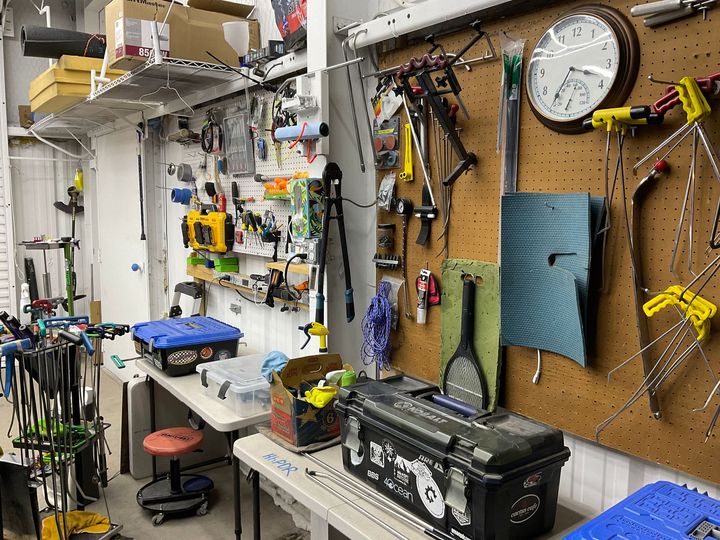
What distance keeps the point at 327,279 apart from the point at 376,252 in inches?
9.4

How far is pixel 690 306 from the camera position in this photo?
1.39 m

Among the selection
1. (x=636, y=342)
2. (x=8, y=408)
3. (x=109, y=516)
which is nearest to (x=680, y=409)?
(x=636, y=342)

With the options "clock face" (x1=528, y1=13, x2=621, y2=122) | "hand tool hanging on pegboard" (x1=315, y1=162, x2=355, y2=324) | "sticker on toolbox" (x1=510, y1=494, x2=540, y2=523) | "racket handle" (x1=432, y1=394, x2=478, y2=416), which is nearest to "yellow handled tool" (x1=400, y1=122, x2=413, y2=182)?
"hand tool hanging on pegboard" (x1=315, y1=162, x2=355, y2=324)

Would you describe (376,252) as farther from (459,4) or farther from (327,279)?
(459,4)

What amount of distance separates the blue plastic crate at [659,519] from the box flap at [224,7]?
2.98 m

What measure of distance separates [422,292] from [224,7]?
6.70 ft

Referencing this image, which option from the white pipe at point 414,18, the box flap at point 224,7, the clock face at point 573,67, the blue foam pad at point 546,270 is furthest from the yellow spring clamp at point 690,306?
the box flap at point 224,7

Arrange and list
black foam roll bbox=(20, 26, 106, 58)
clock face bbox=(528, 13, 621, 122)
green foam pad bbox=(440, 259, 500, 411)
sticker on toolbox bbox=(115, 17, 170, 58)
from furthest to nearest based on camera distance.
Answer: black foam roll bbox=(20, 26, 106, 58) < sticker on toolbox bbox=(115, 17, 170, 58) < green foam pad bbox=(440, 259, 500, 411) < clock face bbox=(528, 13, 621, 122)

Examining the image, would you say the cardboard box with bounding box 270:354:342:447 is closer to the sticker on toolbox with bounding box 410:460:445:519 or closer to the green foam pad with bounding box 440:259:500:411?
the green foam pad with bounding box 440:259:500:411

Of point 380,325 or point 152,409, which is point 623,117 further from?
point 152,409

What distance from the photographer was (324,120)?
7.62 feet

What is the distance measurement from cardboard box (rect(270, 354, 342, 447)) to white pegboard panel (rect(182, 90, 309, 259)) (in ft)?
3.08

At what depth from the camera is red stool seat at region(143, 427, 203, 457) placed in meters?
2.89

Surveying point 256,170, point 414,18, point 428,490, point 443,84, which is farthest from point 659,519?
point 256,170
